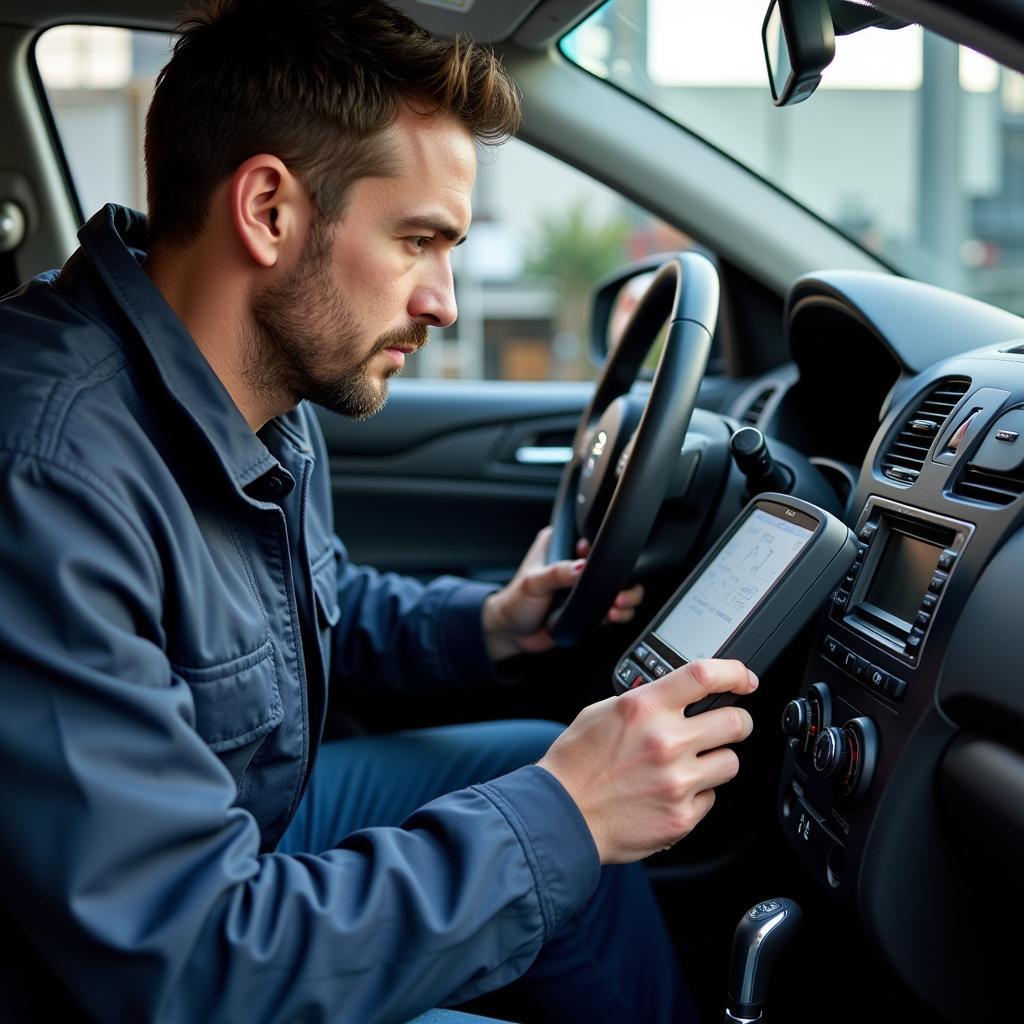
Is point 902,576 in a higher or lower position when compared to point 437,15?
lower

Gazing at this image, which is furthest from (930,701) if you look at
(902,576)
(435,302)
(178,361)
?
(178,361)

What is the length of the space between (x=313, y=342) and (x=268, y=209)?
120 mm

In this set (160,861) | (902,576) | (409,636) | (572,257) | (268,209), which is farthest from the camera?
(572,257)

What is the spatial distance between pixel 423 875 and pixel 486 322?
18.4m

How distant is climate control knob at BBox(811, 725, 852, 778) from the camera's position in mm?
1076

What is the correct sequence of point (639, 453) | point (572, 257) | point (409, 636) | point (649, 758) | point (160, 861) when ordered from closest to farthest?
point (160, 861)
point (649, 758)
point (639, 453)
point (409, 636)
point (572, 257)

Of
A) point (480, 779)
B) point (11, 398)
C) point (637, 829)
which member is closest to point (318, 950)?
point (637, 829)

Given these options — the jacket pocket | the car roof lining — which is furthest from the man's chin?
the car roof lining

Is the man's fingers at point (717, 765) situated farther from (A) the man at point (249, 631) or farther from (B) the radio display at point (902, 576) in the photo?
(B) the radio display at point (902, 576)

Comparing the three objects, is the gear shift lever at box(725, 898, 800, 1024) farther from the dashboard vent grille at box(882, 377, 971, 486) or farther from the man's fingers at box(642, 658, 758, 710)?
the dashboard vent grille at box(882, 377, 971, 486)

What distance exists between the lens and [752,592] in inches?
42.6

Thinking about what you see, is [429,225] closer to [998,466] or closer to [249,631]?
[249,631]

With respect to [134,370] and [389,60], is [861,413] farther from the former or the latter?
[134,370]

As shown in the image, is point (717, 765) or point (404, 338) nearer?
point (717, 765)
